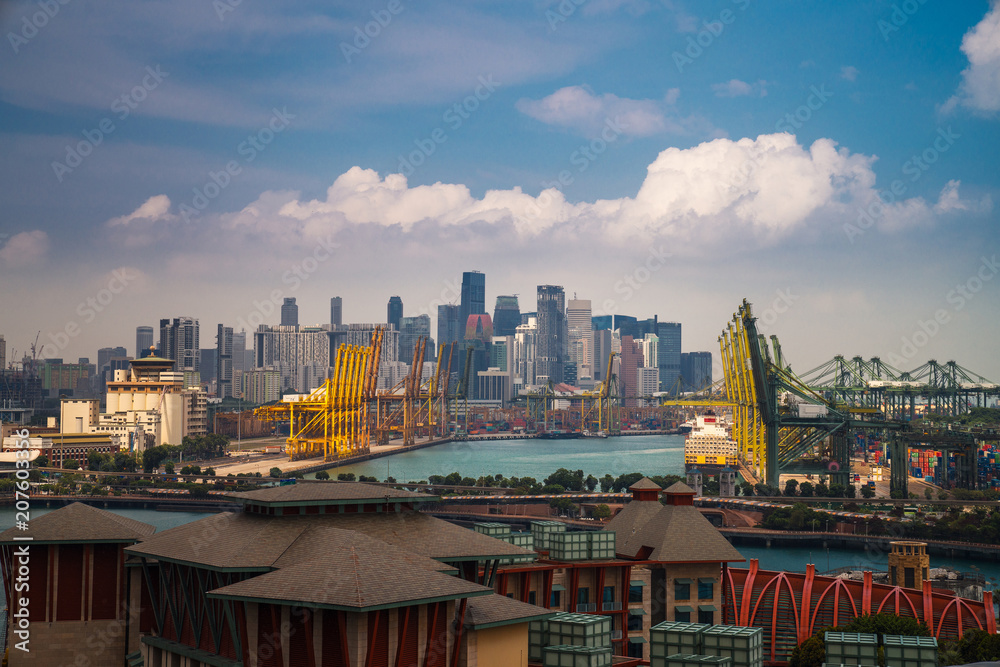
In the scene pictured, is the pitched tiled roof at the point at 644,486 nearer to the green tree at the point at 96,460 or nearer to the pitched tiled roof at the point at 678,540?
the pitched tiled roof at the point at 678,540

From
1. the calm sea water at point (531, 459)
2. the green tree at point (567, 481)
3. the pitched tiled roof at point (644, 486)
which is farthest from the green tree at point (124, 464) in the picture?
the pitched tiled roof at point (644, 486)

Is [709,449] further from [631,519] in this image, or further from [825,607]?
[631,519]

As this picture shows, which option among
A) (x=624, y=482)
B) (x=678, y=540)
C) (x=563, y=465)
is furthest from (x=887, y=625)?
(x=563, y=465)

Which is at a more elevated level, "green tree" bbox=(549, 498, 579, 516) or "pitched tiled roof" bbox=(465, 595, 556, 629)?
"pitched tiled roof" bbox=(465, 595, 556, 629)

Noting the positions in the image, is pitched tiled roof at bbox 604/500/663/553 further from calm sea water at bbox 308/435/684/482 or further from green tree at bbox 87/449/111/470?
green tree at bbox 87/449/111/470

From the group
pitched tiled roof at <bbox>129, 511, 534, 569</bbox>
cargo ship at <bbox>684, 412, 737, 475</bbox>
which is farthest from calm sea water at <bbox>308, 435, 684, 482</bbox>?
pitched tiled roof at <bbox>129, 511, 534, 569</bbox>

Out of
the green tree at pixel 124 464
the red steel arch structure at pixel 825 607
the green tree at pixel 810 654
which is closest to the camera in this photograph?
the green tree at pixel 810 654
